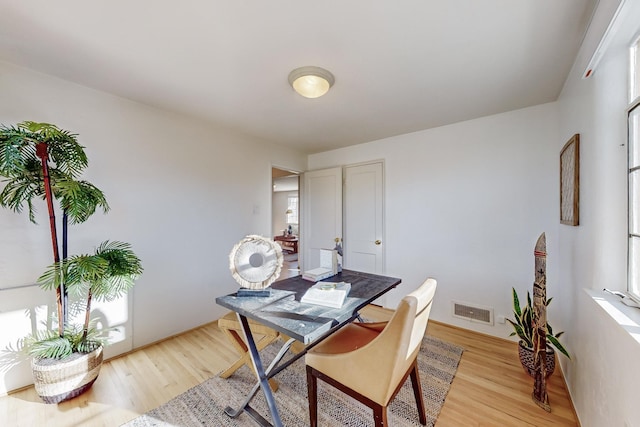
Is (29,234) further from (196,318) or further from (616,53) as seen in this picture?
(616,53)

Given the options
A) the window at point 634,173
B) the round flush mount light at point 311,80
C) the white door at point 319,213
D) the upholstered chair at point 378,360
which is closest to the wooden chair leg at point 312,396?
the upholstered chair at point 378,360

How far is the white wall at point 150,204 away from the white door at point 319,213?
89 cm

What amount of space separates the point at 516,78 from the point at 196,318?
383 cm

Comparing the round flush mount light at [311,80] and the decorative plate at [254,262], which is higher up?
the round flush mount light at [311,80]

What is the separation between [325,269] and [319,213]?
1.98m

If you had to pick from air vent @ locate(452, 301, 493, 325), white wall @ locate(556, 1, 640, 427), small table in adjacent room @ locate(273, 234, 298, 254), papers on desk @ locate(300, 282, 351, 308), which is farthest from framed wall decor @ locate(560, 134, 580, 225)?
small table in adjacent room @ locate(273, 234, 298, 254)

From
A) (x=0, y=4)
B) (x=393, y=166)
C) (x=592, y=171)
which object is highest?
(x=0, y=4)

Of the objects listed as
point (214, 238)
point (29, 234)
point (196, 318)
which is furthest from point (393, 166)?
point (29, 234)

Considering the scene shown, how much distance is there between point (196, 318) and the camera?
9.01 feet

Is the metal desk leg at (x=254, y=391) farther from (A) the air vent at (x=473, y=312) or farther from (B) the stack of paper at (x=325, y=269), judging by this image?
(A) the air vent at (x=473, y=312)

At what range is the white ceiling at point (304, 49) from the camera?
49.7 inches

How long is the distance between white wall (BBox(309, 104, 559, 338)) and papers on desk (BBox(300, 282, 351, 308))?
1777 mm

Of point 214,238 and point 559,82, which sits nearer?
point 559,82

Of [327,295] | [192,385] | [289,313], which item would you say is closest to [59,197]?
[192,385]
